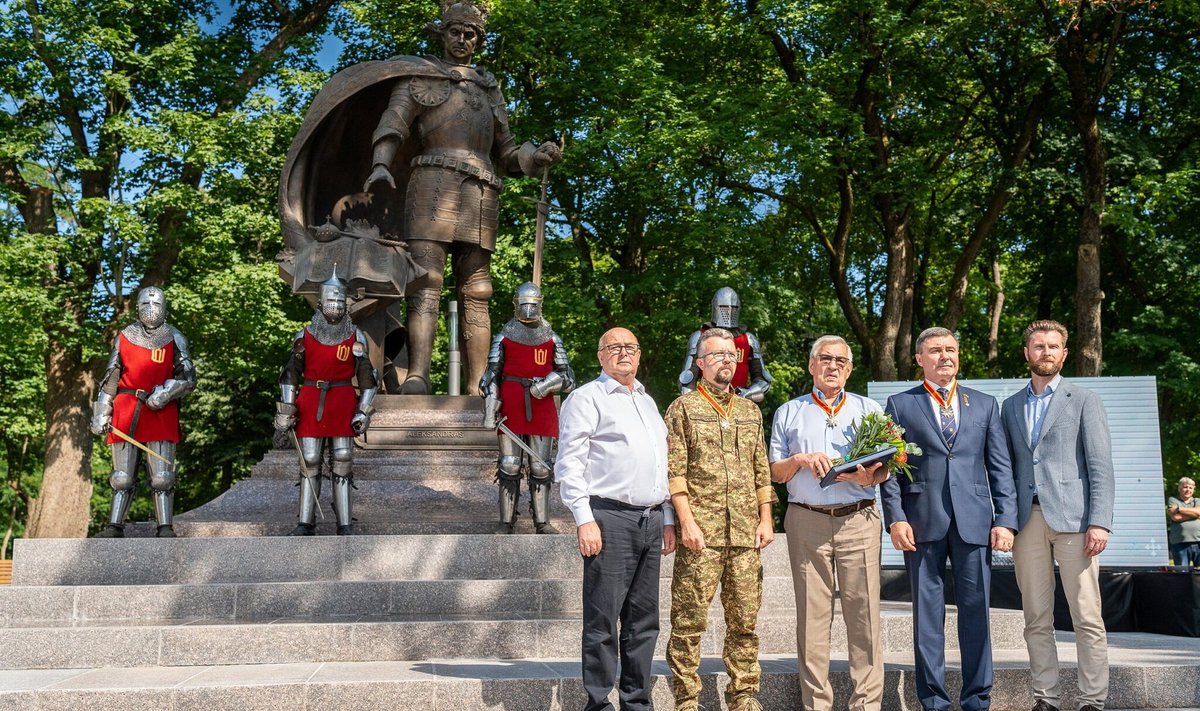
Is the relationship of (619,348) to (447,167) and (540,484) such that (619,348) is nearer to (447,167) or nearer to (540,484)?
(540,484)

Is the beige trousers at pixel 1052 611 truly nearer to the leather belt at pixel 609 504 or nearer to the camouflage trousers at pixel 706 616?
the camouflage trousers at pixel 706 616

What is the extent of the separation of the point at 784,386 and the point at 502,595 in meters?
16.3

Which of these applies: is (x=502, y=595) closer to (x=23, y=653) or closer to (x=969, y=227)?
(x=23, y=653)

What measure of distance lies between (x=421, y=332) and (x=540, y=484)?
2.58m

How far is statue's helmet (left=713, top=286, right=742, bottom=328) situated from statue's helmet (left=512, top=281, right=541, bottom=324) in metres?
1.79

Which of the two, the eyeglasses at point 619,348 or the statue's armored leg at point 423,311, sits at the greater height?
the statue's armored leg at point 423,311

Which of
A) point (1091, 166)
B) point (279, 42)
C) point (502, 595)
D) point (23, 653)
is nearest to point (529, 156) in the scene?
point (502, 595)

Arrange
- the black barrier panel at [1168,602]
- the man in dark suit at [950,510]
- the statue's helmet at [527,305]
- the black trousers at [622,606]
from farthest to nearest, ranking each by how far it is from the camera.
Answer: the black barrier panel at [1168,602] < the statue's helmet at [527,305] < the man in dark suit at [950,510] < the black trousers at [622,606]

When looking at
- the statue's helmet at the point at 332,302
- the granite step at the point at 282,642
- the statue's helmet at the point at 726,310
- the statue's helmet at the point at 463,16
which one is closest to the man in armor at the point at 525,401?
the statue's helmet at the point at 332,302

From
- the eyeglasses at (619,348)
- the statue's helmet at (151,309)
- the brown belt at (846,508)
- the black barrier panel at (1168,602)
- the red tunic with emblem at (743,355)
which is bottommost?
the black barrier panel at (1168,602)

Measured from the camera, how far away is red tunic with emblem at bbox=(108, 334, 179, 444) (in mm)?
8492

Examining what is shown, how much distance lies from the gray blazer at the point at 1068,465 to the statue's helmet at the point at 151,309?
6311 mm

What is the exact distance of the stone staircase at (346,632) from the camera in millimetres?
5531

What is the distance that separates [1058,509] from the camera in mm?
5688
